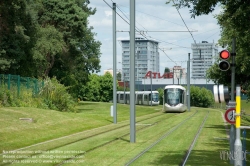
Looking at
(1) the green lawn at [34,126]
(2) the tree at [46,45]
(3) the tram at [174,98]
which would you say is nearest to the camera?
(1) the green lawn at [34,126]

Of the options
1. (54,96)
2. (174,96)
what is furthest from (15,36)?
(174,96)

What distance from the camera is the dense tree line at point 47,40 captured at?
4778 centimetres

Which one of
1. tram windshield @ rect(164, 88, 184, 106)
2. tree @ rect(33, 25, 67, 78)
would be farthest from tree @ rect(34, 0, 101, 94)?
tram windshield @ rect(164, 88, 184, 106)

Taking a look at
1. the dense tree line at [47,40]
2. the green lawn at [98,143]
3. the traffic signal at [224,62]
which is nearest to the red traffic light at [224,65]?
the traffic signal at [224,62]

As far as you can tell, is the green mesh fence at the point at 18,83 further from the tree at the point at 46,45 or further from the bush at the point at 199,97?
the bush at the point at 199,97

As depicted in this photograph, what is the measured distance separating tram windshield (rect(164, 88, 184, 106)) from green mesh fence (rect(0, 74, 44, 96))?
2118 cm

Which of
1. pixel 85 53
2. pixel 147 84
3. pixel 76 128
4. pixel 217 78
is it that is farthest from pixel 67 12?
pixel 147 84

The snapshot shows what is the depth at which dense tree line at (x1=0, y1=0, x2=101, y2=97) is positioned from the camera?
47781mm

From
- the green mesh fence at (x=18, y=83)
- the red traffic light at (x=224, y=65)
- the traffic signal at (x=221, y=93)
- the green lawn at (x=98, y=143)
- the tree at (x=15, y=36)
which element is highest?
the tree at (x=15, y=36)

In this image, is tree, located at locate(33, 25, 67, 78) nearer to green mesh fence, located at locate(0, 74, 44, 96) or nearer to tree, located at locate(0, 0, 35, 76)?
tree, located at locate(0, 0, 35, 76)

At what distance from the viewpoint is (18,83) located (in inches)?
1559

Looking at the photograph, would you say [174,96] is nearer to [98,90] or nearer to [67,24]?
[67,24]

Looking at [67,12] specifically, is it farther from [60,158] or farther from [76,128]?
[60,158]

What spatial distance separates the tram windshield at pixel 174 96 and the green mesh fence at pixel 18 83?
21.2 metres
